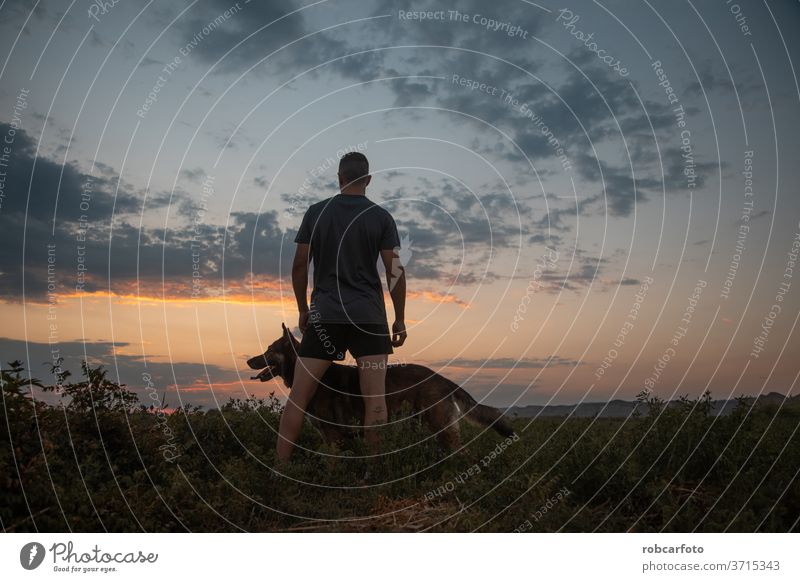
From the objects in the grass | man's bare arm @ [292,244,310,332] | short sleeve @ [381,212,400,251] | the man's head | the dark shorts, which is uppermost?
the man's head

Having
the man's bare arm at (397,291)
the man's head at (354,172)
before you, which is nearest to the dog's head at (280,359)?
the man's bare arm at (397,291)

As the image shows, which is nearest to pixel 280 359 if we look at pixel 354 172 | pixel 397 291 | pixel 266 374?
pixel 266 374

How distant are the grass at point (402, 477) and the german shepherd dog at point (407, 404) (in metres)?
0.28

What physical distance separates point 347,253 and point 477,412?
3036mm

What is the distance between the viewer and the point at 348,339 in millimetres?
8406

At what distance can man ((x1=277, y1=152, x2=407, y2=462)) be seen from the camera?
8258 millimetres

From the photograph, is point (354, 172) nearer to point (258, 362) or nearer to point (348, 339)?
point (348, 339)

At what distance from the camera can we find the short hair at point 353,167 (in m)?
8.49

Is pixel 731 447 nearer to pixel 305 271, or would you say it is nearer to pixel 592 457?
pixel 592 457

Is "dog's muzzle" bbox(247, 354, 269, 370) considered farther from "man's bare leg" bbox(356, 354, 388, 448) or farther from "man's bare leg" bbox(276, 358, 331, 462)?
"man's bare leg" bbox(356, 354, 388, 448)

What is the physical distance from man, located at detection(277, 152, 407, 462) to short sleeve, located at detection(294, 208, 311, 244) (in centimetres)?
Answer: 1

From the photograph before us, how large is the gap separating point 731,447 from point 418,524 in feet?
12.1

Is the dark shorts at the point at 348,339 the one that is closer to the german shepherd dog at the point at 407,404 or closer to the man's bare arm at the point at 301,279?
the man's bare arm at the point at 301,279

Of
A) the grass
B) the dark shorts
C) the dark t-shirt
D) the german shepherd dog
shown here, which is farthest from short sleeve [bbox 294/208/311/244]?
the grass
